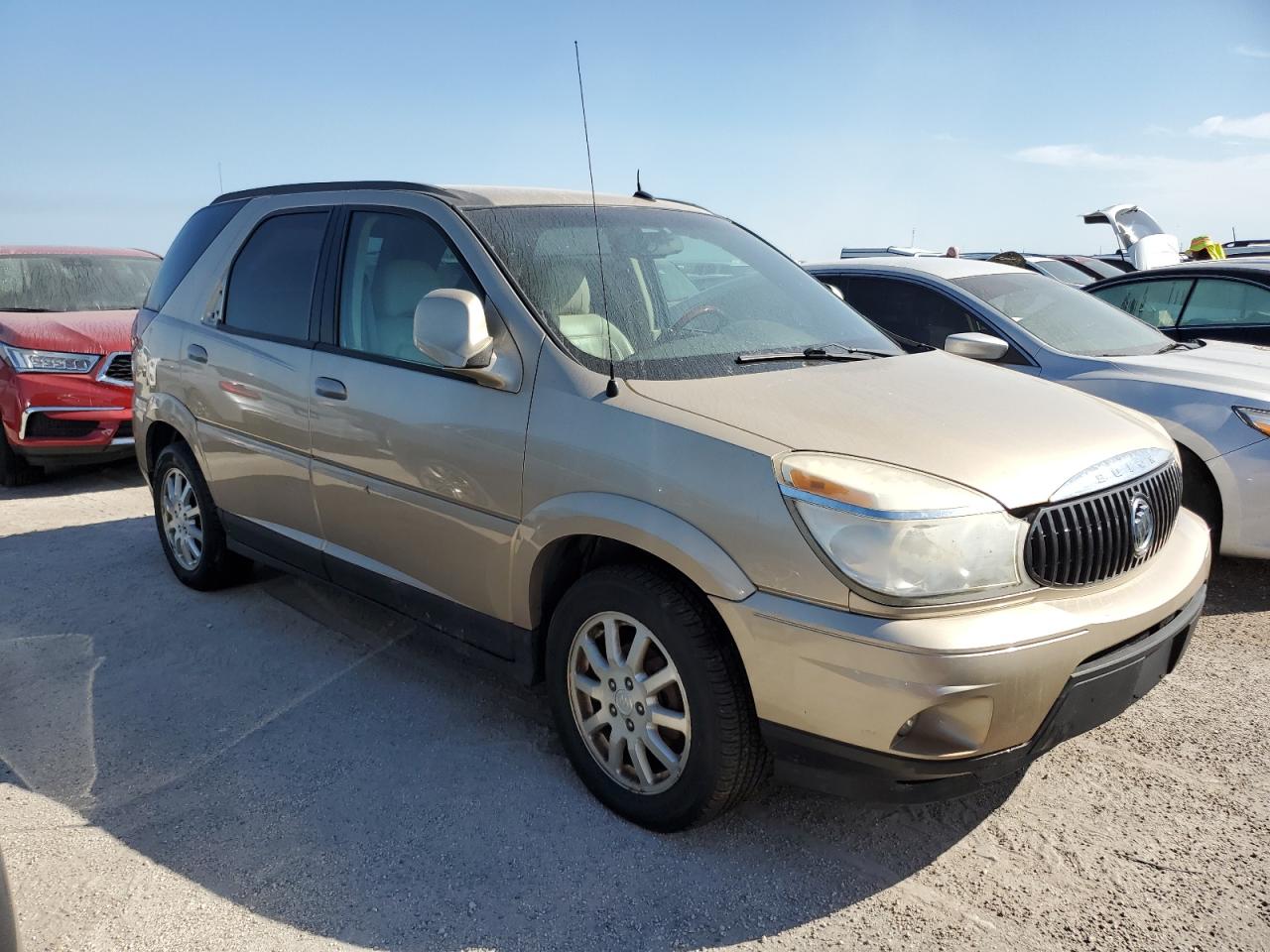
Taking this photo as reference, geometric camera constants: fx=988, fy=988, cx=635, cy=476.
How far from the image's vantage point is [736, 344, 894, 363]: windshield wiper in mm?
3193

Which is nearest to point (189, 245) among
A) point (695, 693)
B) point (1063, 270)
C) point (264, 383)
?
point (264, 383)

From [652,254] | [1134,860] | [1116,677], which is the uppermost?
[652,254]

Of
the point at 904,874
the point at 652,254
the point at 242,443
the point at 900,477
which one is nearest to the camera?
the point at 900,477

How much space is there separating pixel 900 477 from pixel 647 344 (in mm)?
1025

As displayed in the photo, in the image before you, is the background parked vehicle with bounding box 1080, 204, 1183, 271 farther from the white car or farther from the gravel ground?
the gravel ground

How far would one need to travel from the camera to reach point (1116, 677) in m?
2.55

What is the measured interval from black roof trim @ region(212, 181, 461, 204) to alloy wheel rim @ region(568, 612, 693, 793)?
65.6 inches

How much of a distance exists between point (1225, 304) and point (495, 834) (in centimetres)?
641

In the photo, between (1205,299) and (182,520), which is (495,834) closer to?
(182,520)

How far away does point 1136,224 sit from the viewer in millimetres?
15188

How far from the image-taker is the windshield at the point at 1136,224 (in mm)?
14891

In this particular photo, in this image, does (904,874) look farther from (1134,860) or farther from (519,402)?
(519,402)

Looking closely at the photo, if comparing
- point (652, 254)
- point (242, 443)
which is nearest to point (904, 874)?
point (652, 254)

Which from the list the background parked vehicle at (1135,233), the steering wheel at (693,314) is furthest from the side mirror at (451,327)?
the background parked vehicle at (1135,233)
